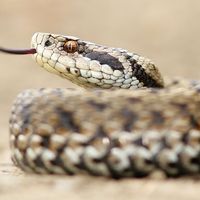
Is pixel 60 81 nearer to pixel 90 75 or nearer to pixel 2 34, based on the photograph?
pixel 2 34

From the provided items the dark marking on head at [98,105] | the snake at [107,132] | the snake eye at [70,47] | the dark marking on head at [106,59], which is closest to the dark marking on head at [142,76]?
the dark marking on head at [106,59]

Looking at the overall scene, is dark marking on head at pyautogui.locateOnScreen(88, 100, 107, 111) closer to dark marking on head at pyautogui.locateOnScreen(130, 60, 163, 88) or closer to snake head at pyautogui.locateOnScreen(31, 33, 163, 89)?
snake head at pyautogui.locateOnScreen(31, 33, 163, 89)

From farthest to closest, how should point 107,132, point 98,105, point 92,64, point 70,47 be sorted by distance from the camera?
1. point 70,47
2. point 92,64
3. point 98,105
4. point 107,132

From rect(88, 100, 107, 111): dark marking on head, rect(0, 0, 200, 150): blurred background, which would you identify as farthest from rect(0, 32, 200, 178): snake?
rect(0, 0, 200, 150): blurred background

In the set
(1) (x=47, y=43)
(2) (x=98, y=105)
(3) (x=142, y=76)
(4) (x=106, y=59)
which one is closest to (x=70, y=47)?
(1) (x=47, y=43)

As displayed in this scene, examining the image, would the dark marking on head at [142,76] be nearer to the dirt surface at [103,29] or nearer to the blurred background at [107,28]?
the dirt surface at [103,29]

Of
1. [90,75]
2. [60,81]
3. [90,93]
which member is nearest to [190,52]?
[60,81]

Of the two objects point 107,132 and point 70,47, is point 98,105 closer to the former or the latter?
point 107,132
